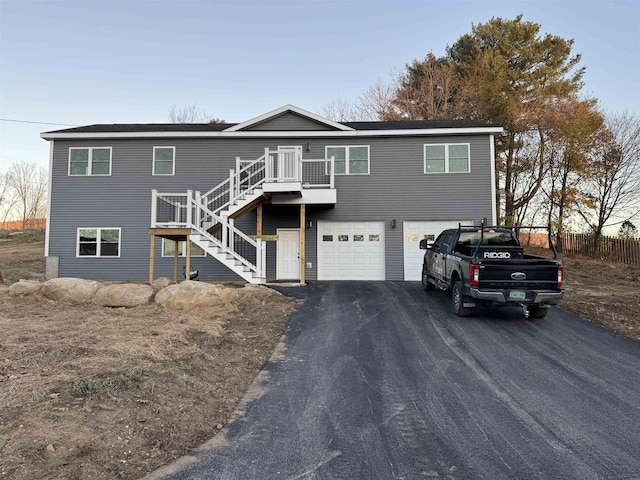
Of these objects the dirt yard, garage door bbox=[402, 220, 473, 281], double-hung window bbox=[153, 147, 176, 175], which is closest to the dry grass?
the dirt yard

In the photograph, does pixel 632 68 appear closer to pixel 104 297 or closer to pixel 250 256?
pixel 250 256

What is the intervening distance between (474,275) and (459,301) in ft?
3.12

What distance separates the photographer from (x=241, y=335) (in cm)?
627

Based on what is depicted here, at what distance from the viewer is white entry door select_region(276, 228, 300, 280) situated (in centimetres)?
1320

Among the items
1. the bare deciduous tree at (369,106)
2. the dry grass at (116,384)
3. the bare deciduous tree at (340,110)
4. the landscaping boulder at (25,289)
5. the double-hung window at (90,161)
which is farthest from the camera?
the bare deciduous tree at (340,110)

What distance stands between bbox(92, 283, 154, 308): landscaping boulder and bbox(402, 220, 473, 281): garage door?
866cm

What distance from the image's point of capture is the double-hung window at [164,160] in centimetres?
1364

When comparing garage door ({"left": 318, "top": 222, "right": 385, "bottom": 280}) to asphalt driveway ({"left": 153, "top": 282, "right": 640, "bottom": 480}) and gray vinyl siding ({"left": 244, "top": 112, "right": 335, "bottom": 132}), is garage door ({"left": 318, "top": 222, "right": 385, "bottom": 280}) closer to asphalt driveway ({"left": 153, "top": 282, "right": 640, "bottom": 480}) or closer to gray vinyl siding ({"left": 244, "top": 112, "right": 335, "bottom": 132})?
gray vinyl siding ({"left": 244, "top": 112, "right": 335, "bottom": 132})

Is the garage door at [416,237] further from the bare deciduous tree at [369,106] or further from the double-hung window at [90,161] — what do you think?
→ the bare deciduous tree at [369,106]

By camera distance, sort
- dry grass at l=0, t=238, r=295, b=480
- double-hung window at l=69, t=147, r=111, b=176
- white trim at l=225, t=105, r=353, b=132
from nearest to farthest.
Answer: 1. dry grass at l=0, t=238, r=295, b=480
2. white trim at l=225, t=105, r=353, b=132
3. double-hung window at l=69, t=147, r=111, b=176

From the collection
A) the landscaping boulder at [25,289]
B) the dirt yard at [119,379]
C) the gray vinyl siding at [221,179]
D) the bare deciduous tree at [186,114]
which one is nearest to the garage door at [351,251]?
the gray vinyl siding at [221,179]

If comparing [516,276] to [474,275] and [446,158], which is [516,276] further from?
[446,158]

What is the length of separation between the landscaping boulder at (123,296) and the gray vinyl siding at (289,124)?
778cm

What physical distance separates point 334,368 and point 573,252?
71.8ft
